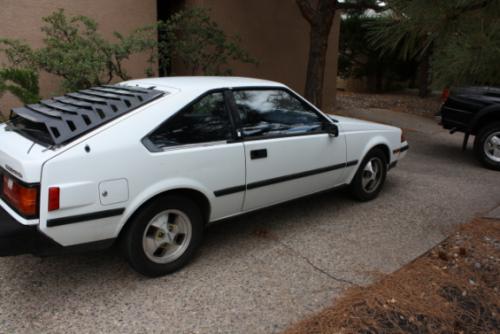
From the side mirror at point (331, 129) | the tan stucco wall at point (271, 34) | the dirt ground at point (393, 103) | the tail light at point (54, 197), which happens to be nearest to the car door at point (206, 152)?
the tail light at point (54, 197)

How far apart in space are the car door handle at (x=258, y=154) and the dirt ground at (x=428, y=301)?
1.31m

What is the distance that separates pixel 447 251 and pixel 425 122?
8.29 metres

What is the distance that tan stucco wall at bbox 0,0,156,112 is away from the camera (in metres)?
7.25

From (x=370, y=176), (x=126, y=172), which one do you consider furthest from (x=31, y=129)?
(x=370, y=176)

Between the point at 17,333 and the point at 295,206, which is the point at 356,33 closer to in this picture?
the point at 295,206

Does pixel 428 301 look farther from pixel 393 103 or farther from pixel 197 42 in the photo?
pixel 393 103

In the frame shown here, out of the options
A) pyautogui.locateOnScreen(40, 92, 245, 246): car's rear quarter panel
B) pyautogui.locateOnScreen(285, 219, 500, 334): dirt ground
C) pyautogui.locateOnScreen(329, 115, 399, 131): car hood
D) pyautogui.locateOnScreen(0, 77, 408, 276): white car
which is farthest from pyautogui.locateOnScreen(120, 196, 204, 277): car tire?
pyautogui.locateOnScreen(329, 115, 399, 131): car hood

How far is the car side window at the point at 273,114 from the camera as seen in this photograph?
368 centimetres

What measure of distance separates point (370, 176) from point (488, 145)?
3.17 m

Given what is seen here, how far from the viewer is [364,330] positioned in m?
2.70

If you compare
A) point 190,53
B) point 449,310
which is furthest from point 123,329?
point 190,53

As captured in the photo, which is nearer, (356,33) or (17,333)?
(17,333)

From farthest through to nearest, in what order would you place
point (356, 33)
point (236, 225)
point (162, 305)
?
point (356, 33) < point (236, 225) < point (162, 305)

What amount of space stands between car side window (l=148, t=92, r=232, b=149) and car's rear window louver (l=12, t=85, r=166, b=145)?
26cm
